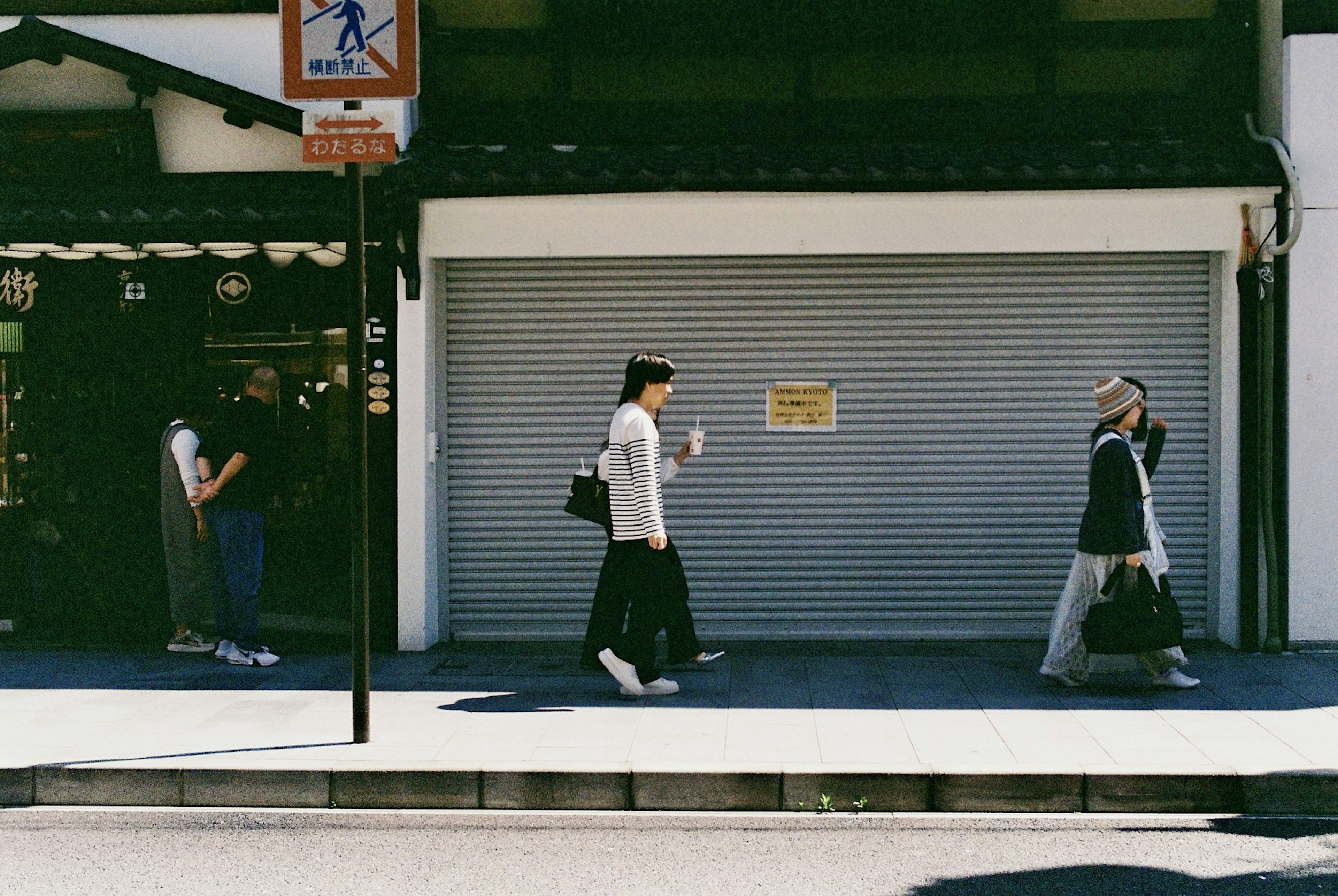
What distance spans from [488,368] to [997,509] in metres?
3.80

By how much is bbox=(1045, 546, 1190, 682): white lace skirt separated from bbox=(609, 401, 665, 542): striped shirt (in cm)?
249

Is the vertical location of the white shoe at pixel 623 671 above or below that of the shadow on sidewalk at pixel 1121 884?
above

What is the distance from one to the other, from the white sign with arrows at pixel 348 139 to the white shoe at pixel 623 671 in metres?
3.01

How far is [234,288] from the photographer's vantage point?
29.7 feet

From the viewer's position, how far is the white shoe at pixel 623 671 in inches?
281

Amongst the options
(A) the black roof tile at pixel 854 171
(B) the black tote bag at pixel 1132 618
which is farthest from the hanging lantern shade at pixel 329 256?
(B) the black tote bag at pixel 1132 618

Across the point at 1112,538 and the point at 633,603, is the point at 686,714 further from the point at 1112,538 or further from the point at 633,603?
the point at 1112,538

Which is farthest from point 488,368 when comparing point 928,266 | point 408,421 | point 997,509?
point 997,509

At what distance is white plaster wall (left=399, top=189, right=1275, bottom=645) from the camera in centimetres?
855

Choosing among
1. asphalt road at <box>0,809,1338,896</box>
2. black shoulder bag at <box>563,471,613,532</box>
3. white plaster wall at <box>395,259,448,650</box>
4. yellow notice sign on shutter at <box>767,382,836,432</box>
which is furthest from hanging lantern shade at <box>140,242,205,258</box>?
asphalt road at <box>0,809,1338,896</box>

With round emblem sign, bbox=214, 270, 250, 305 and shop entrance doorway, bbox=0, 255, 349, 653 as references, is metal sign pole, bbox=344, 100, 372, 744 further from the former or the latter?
round emblem sign, bbox=214, 270, 250, 305

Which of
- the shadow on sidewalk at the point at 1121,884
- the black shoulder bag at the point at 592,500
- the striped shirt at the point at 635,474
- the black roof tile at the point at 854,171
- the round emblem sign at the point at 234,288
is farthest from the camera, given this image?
the round emblem sign at the point at 234,288

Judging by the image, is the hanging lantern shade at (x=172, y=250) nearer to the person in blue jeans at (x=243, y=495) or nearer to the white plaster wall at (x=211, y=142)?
the white plaster wall at (x=211, y=142)

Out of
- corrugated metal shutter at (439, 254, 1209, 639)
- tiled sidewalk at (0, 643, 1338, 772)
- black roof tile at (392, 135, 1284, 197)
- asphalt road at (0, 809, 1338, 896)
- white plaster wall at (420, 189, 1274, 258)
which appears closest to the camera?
asphalt road at (0, 809, 1338, 896)
